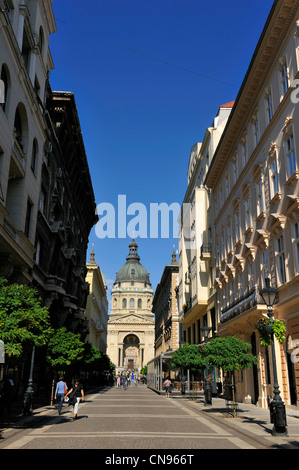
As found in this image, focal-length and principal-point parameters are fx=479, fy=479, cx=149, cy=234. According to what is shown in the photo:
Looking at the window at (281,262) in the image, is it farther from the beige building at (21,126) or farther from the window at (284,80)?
the beige building at (21,126)

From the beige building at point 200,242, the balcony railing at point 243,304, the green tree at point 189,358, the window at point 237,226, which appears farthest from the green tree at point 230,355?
the beige building at point 200,242

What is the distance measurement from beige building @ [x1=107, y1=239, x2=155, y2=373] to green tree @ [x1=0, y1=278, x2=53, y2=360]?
132617 mm

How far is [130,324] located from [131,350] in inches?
397

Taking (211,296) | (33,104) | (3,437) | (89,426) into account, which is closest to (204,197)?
(211,296)

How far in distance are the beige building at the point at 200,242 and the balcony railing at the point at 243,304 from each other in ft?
26.1

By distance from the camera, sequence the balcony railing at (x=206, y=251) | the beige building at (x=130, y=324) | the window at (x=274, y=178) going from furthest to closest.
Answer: the beige building at (x=130, y=324), the balcony railing at (x=206, y=251), the window at (x=274, y=178)

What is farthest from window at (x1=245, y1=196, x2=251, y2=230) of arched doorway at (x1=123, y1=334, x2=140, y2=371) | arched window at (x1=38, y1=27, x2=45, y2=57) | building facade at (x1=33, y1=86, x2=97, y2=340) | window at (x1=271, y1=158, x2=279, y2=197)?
arched doorway at (x1=123, y1=334, x2=140, y2=371)

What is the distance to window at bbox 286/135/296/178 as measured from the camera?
65.6 ft

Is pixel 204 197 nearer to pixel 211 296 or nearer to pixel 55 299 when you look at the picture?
pixel 211 296

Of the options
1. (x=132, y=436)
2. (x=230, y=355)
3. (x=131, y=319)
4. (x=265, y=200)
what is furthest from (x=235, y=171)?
(x=131, y=319)

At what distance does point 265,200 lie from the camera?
930 inches

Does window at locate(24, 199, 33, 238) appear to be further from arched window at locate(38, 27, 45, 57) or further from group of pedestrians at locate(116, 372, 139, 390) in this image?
group of pedestrians at locate(116, 372, 139, 390)

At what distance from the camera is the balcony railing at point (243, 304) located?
23.3 meters

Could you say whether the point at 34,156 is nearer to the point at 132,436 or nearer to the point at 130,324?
the point at 132,436
